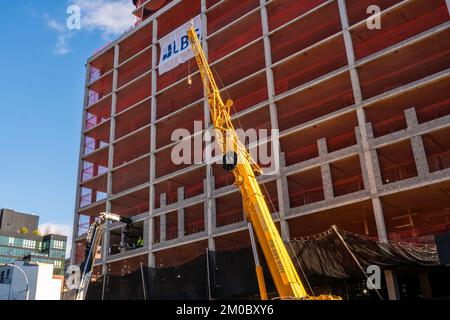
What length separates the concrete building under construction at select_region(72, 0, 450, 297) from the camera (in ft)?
99.9

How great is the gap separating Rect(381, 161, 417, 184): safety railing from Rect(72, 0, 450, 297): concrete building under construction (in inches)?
3.2

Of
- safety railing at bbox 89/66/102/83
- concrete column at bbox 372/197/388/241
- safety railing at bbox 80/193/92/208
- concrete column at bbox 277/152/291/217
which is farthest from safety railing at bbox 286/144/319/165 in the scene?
safety railing at bbox 89/66/102/83

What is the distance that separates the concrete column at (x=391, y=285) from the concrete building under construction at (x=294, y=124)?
0.08 meters

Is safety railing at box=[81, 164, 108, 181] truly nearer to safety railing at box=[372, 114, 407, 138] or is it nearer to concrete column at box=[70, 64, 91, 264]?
concrete column at box=[70, 64, 91, 264]

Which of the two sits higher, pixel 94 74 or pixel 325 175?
pixel 94 74

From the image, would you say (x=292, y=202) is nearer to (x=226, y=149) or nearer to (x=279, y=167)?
(x=279, y=167)

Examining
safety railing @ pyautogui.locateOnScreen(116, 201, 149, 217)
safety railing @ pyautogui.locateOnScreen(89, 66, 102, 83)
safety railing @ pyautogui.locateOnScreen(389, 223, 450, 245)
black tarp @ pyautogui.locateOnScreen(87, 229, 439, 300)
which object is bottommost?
black tarp @ pyautogui.locateOnScreen(87, 229, 439, 300)

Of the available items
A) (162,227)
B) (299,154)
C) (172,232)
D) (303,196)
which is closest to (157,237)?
(162,227)

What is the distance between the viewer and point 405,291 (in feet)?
104

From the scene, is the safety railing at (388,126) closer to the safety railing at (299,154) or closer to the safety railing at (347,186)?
the safety railing at (347,186)

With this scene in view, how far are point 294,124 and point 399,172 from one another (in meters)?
10.1

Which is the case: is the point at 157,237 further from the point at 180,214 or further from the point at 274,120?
the point at 274,120

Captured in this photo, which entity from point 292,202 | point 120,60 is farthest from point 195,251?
point 120,60

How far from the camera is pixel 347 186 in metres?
35.6
